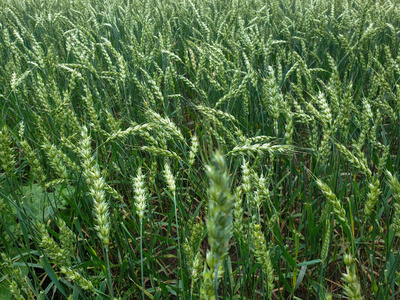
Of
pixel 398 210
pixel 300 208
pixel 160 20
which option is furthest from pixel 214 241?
pixel 160 20

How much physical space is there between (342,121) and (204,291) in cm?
104

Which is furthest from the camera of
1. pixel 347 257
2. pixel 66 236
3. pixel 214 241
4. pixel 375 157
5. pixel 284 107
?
pixel 375 157

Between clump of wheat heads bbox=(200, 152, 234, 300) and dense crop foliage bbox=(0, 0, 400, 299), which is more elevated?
clump of wheat heads bbox=(200, 152, 234, 300)

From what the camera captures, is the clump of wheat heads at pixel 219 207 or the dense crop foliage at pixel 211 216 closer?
the clump of wheat heads at pixel 219 207

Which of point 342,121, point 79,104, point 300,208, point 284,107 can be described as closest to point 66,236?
point 284,107

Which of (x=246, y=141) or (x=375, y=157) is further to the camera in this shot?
(x=375, y=157)

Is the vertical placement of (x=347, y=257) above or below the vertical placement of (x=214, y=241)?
below

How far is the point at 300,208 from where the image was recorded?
183 centimetres

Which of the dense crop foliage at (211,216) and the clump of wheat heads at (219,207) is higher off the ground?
the clump of wheat heads at (219,207)

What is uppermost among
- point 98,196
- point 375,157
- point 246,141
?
point 98,196

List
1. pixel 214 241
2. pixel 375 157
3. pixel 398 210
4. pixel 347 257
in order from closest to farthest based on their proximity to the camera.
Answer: pixel 214 241 < pixel 347 257 < pixel 398 210 < pixel 375 157

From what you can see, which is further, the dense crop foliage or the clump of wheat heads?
the dense crop foliage

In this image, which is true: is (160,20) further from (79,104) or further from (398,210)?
(398,210)

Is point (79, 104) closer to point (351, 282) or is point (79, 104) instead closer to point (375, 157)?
point (375, 157)
